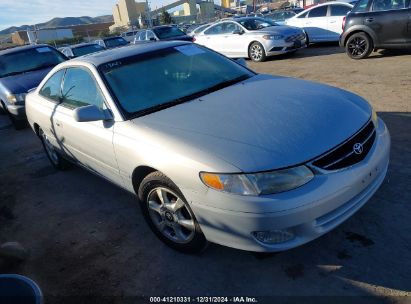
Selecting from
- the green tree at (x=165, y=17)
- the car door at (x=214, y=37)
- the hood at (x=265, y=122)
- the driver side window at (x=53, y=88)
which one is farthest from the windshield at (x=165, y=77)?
the green tree at (x=165, y=17)

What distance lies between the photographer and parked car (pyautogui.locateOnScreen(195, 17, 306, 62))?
11.2 m

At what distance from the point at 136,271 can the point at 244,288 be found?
2.95 ft

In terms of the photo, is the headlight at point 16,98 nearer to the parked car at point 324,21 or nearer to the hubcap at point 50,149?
the hubcap at point 50,149

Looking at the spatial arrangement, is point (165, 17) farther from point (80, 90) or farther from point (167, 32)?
point (80, 90)

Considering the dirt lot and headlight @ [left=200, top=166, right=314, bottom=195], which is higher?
headlight @ [left=200, top=166, right=314, bottom=195]

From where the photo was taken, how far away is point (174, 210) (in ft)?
9.48

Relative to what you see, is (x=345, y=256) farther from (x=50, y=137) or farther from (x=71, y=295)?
(x=50, y=137)

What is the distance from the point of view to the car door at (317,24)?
12352 mm

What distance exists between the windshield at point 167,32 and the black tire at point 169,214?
13112 millimetres

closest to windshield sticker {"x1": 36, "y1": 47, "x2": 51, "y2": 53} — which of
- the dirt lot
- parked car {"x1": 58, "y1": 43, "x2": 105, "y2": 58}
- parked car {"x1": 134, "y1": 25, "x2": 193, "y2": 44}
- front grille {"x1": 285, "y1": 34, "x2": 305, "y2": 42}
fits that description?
parked car {"x1": 58, "y1": 43, "x2": 105, "y2": 58}

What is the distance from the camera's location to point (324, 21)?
12312mm

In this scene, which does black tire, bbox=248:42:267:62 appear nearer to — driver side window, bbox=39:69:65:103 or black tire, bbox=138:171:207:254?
driver side window, bbox=39:69:65:103

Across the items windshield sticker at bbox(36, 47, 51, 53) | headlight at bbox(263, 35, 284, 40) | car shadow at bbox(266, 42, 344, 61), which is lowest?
car shadow at bbox(266, 42, 344, 61)

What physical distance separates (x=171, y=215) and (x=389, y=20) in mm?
7798
